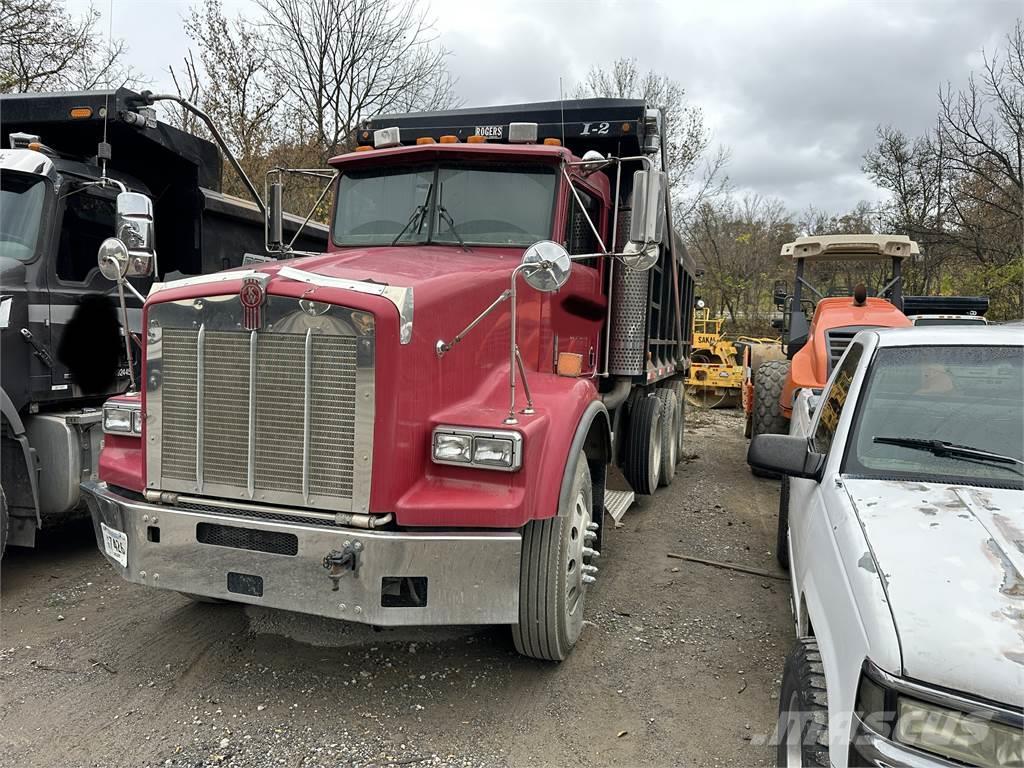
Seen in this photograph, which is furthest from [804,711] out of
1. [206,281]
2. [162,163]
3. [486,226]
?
[162,163]

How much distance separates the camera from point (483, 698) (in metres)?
3.36

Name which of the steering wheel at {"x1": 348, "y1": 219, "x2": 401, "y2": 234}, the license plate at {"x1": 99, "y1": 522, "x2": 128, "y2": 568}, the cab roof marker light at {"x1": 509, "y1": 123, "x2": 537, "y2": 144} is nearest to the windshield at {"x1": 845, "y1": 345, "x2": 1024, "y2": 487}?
the cab roof marker light at {"x1": 509, "y1": 123, "x2": 537, "y2": 144}

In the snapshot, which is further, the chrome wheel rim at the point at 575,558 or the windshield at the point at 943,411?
the chrome wheel rim at the point at 575,558

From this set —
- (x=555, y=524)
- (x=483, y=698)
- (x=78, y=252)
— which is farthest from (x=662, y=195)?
(x=78, y=252)

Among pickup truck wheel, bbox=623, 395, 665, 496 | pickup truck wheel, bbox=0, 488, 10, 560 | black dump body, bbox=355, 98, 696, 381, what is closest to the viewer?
pickup truck wheel, bbox=0, 488, 10, 560

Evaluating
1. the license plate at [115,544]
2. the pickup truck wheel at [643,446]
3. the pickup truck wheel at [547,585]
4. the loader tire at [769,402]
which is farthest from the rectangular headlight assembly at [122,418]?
the loader tire at [769,402]

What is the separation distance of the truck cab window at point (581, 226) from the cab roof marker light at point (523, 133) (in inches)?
19.0

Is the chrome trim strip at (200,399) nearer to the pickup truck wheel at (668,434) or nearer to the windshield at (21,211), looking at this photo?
the windshield at (21,211)

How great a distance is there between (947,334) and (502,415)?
2033 mm

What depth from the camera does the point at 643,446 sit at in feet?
20.9

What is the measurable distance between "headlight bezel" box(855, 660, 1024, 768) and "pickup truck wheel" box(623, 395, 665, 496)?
180 inches

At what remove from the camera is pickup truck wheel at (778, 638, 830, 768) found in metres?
2.00

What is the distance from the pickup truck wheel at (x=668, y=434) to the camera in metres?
7.26

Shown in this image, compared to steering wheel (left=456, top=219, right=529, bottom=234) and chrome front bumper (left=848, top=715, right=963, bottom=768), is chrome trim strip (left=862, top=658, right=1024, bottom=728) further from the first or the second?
steering wheel (left=456, top=219, right=529, bottom=234)
